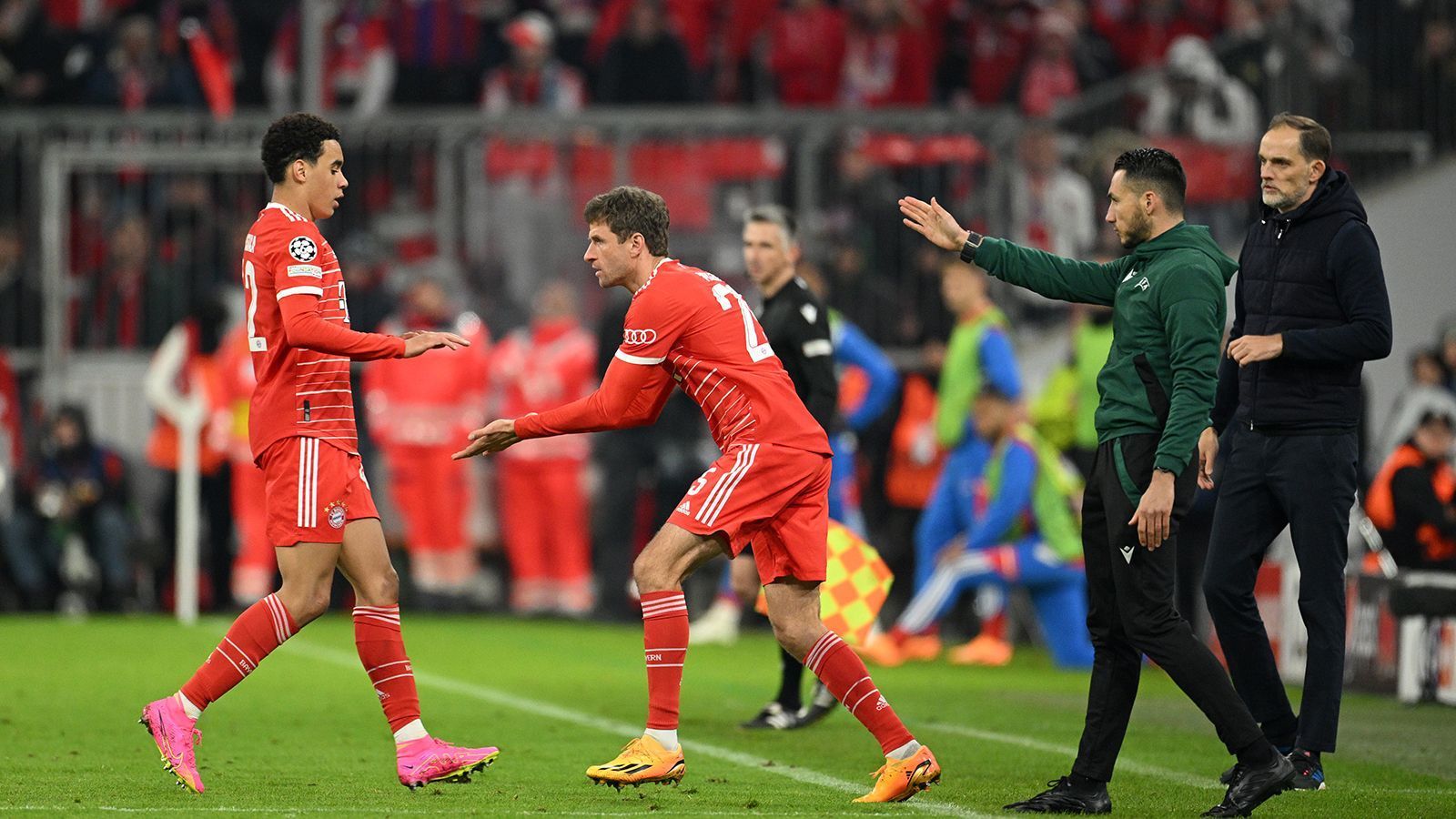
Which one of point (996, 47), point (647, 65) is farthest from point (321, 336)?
point (996, 47)

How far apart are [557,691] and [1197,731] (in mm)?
3461

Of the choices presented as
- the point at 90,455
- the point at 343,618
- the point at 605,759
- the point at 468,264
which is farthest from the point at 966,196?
the point at 605,759

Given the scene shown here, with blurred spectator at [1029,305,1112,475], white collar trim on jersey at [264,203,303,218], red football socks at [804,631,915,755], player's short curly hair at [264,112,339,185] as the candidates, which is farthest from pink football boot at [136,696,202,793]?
blurred spectator at [1029,305,1112,475]

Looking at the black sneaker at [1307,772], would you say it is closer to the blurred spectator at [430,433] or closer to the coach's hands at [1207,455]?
the coach's hands at [1207,455]

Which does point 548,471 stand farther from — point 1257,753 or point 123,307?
point 1257,753

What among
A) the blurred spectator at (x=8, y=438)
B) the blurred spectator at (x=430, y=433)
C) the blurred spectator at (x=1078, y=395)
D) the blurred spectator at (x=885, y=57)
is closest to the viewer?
the blurred spectator at (x=1078, y=395)

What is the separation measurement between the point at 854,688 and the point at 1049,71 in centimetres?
1399

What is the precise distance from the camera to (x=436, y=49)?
20281 millimetres

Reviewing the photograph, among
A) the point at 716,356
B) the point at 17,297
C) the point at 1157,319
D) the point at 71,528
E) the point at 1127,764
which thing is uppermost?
the point at 1157,319

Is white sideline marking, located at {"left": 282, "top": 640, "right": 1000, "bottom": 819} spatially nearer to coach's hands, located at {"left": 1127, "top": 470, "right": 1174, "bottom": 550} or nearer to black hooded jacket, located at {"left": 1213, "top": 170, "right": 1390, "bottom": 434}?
coach's hands, located at {"left": 1127, "top": 470, "right": 1174, "bottom": 550}

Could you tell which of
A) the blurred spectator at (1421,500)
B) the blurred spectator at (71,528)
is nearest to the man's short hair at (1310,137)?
the blurred spectator at (1421,500)

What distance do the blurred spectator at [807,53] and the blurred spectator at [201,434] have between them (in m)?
6.00

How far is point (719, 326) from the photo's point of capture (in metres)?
7.25

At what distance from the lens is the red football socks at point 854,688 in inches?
275
